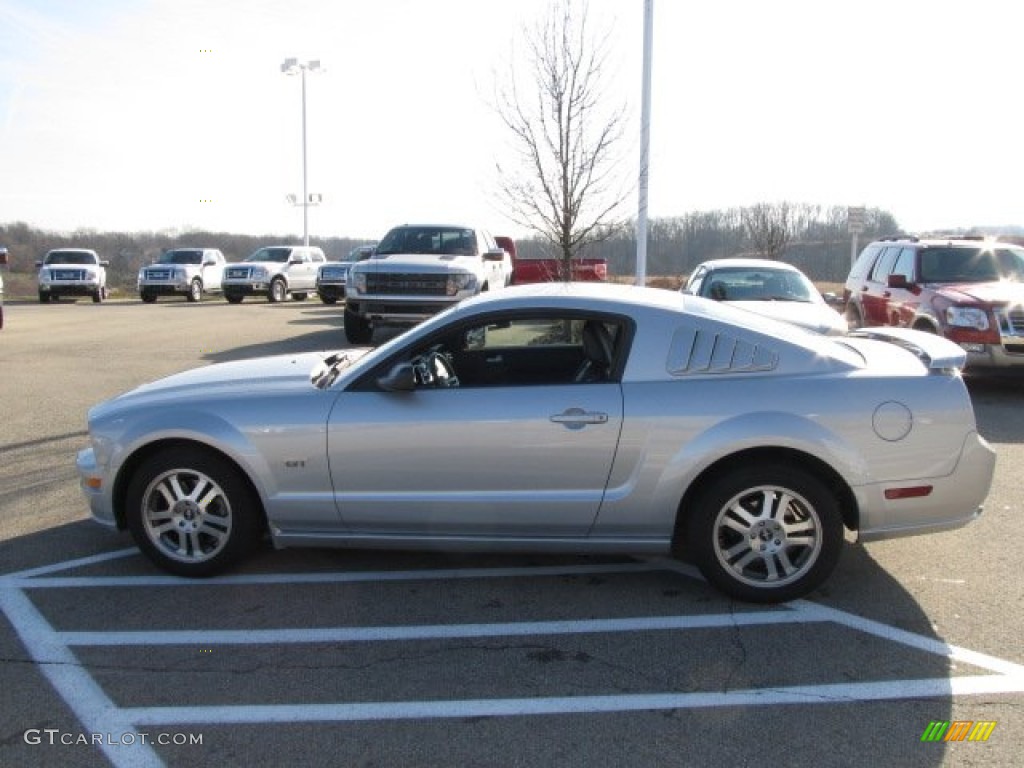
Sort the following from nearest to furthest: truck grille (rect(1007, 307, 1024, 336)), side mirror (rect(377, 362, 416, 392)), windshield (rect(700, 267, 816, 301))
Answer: side mirror (rect(377, 362, 416, 392)) < truck grille (rect(1007, 307, 1024, 336)) < windshield (rect(700, 267, 816, 301))

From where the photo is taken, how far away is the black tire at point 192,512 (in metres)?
4.38

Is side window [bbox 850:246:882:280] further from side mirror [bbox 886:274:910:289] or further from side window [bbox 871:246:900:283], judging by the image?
side mirror [bbox 886:274:910:289]

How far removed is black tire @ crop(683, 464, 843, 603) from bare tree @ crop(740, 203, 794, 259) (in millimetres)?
28010

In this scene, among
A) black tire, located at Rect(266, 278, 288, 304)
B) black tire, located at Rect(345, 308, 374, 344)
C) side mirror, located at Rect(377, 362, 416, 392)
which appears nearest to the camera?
side mirror, located at Rect(377, 362, 416, 392)

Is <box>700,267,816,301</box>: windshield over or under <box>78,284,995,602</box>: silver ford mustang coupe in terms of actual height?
over

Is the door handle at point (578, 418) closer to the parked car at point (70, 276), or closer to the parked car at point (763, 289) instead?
the parked car at point (763, 289)

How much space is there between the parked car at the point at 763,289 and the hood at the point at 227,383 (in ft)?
19.7

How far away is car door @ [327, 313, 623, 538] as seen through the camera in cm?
409

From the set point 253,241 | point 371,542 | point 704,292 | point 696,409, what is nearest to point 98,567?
point 371,542

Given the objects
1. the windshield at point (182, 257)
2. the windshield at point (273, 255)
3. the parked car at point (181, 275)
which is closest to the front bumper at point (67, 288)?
the parked car at point (181, 275)

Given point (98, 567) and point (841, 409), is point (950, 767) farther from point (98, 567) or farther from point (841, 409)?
point (98, 567)

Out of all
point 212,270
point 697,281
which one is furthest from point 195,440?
point 212,270

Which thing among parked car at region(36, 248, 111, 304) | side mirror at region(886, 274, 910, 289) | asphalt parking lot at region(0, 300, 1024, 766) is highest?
parked car at region(36, 248, 111, 304)

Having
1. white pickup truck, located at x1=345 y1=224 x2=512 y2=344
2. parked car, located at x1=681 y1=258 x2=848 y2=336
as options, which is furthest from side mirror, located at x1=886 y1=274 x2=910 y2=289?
white pickup truck, located at x1=345 y1=224 x2=512 y2=344
